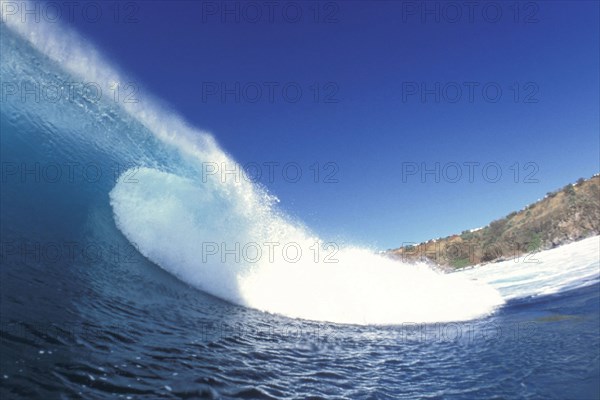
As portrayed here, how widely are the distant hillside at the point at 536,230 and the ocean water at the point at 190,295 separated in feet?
73.1

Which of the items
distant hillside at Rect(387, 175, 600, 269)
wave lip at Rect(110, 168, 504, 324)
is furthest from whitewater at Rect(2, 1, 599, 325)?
distant hillside at Rect(387, 175, 600, 269)

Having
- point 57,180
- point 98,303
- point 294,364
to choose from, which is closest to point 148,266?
point 98,303

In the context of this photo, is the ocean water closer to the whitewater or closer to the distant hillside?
the whitewater

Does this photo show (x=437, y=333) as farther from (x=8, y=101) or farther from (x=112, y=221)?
(x=8, y=101)

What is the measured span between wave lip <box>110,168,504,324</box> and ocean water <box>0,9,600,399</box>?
0.07 m

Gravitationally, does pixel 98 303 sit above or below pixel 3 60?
below

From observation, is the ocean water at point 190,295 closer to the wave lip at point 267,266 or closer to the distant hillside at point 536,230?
the wave lip at point 267,266

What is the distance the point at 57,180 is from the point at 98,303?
8.85 metres

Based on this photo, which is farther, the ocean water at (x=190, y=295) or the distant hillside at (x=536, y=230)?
the distant hillside at (x=536, y=230)

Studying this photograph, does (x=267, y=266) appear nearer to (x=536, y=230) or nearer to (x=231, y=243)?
(x=231, y=243)

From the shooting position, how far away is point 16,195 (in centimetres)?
1086

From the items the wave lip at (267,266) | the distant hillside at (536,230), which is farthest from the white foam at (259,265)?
the distant hillside at (536,230)

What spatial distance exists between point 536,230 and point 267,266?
147 ft

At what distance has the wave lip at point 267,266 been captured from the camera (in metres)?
11.9
